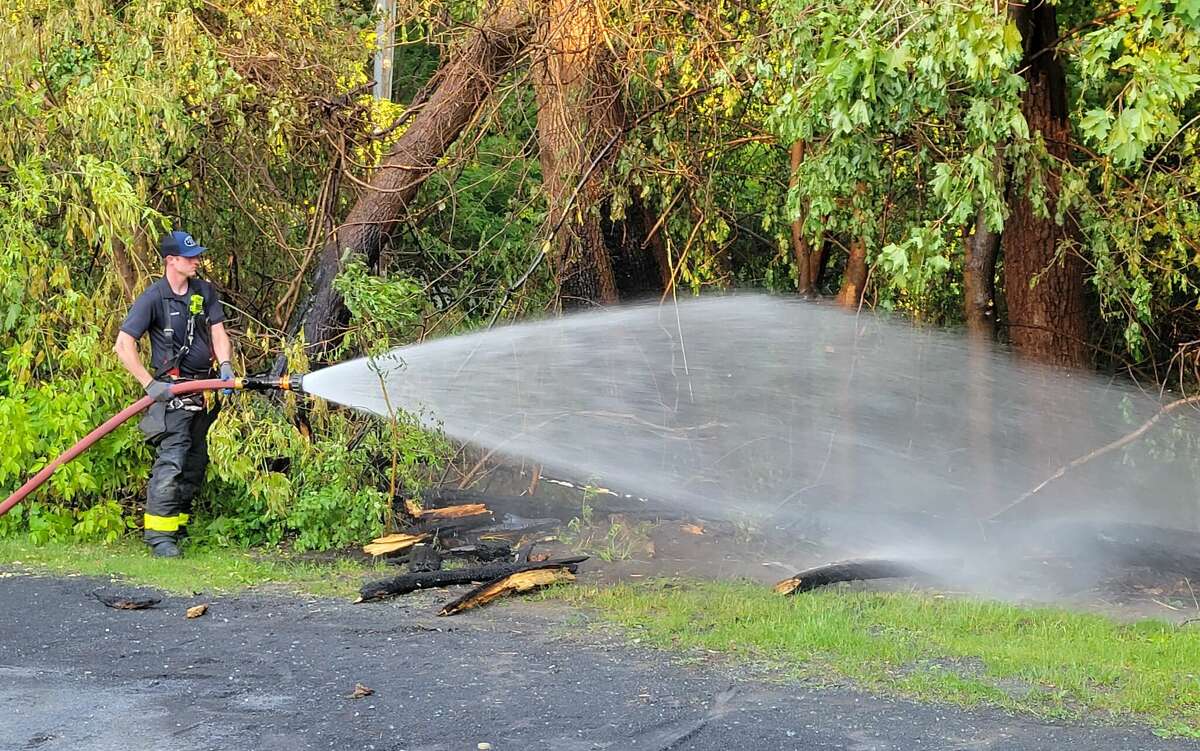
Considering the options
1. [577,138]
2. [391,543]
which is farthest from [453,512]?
[577,138]

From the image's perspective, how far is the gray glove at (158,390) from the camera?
704cm

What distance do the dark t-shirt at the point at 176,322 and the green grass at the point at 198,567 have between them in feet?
3.59

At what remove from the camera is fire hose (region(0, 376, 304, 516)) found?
6762mm

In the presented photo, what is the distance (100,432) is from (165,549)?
86cm

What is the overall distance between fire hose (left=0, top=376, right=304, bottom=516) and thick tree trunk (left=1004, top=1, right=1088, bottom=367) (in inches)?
163

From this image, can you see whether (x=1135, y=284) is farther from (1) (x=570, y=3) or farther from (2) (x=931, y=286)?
(1) (x=570, y=3)

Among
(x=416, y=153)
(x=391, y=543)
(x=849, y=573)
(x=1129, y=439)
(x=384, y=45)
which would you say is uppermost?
(x=384, y=45)

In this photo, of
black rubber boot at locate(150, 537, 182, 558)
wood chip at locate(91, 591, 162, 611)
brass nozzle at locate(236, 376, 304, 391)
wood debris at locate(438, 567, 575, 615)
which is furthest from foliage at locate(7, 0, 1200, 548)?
wood debris at locate(438, 567, 575, 615)

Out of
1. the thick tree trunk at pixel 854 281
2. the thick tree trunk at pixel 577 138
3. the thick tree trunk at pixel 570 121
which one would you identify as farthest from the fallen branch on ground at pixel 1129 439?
the thick tree trunk at pixel 570 121

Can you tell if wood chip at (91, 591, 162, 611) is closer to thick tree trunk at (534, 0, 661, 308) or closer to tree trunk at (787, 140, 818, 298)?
thick tree trunk at (534, 0, 661, 308)

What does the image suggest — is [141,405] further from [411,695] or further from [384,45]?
[384,45]

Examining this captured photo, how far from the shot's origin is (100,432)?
7016 mm

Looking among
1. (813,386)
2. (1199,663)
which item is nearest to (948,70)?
(1199,663)

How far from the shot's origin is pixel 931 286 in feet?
25.4
